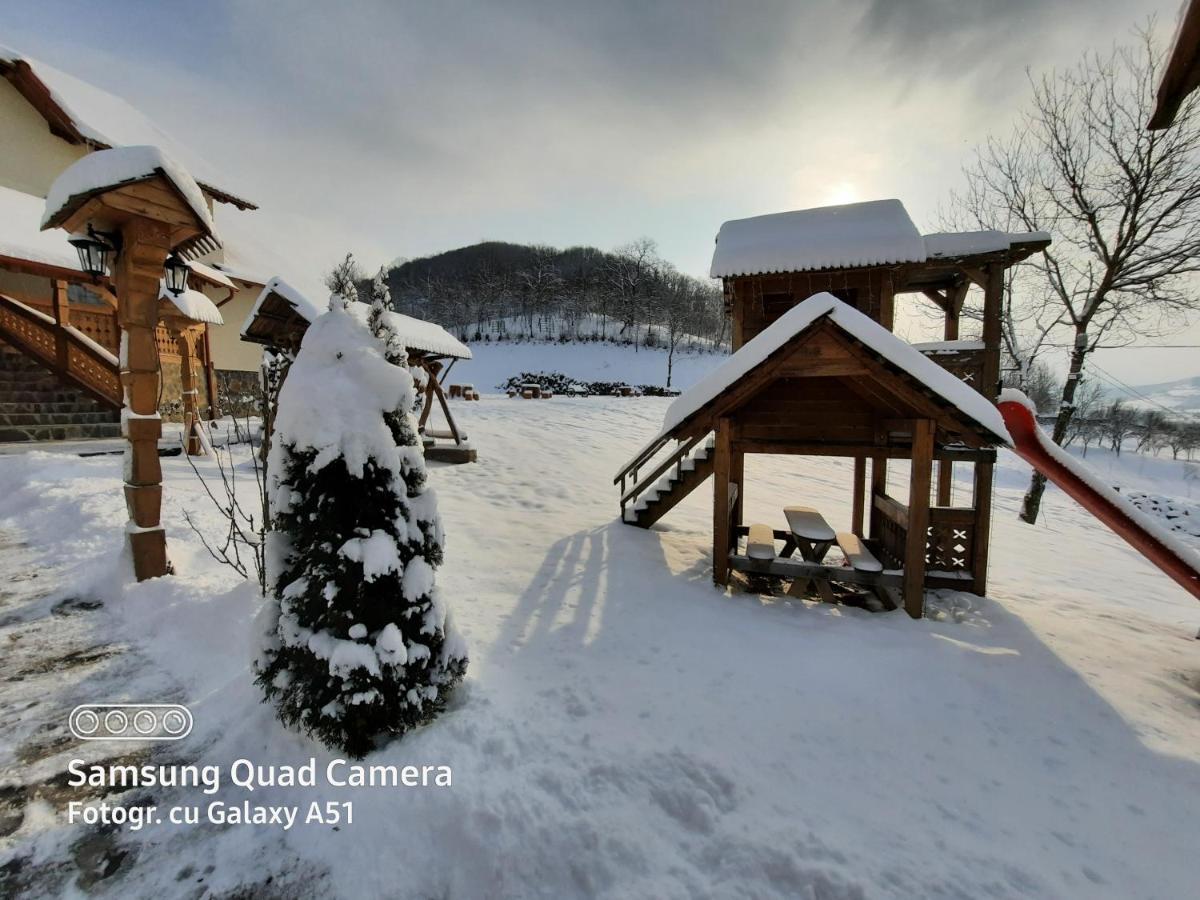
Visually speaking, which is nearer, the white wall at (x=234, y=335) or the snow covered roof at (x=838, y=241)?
the snow covered roof at (x=838, y=241)

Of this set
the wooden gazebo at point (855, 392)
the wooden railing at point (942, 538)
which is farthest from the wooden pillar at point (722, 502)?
the wooden railing at point (942, 538)

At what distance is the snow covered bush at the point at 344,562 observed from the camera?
103 inches

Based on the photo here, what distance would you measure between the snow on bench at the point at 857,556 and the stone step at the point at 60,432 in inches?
610

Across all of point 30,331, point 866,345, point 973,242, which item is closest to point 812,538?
point 866,345

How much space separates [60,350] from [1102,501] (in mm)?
19756

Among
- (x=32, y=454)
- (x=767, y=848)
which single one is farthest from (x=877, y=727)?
(x=32, y=454)

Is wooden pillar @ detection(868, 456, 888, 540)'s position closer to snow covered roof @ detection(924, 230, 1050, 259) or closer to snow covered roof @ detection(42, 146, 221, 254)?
snow covered roof @ detection(924, 230, 1050, 259)

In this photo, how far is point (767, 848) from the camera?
2344mm

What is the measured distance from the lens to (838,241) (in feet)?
23.2

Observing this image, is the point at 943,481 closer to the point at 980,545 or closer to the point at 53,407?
the point at 980,545

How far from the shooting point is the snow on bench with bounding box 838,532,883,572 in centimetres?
539

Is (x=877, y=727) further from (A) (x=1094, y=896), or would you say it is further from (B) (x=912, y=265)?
(B) (x=912, y=265)

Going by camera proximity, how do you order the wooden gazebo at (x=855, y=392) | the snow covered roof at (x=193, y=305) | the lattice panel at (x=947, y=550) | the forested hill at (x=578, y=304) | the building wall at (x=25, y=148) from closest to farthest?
the wooden gazebo at (x=855, y=392)
the lattice panel at (x=947, y=550)
the snow covered roof at (x=193, y=305)
the building wall at (x=25, y=148)
the forested hill at (x=578, y=304)

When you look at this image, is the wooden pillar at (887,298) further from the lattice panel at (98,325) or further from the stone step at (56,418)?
the lattice panel at (98,325)
